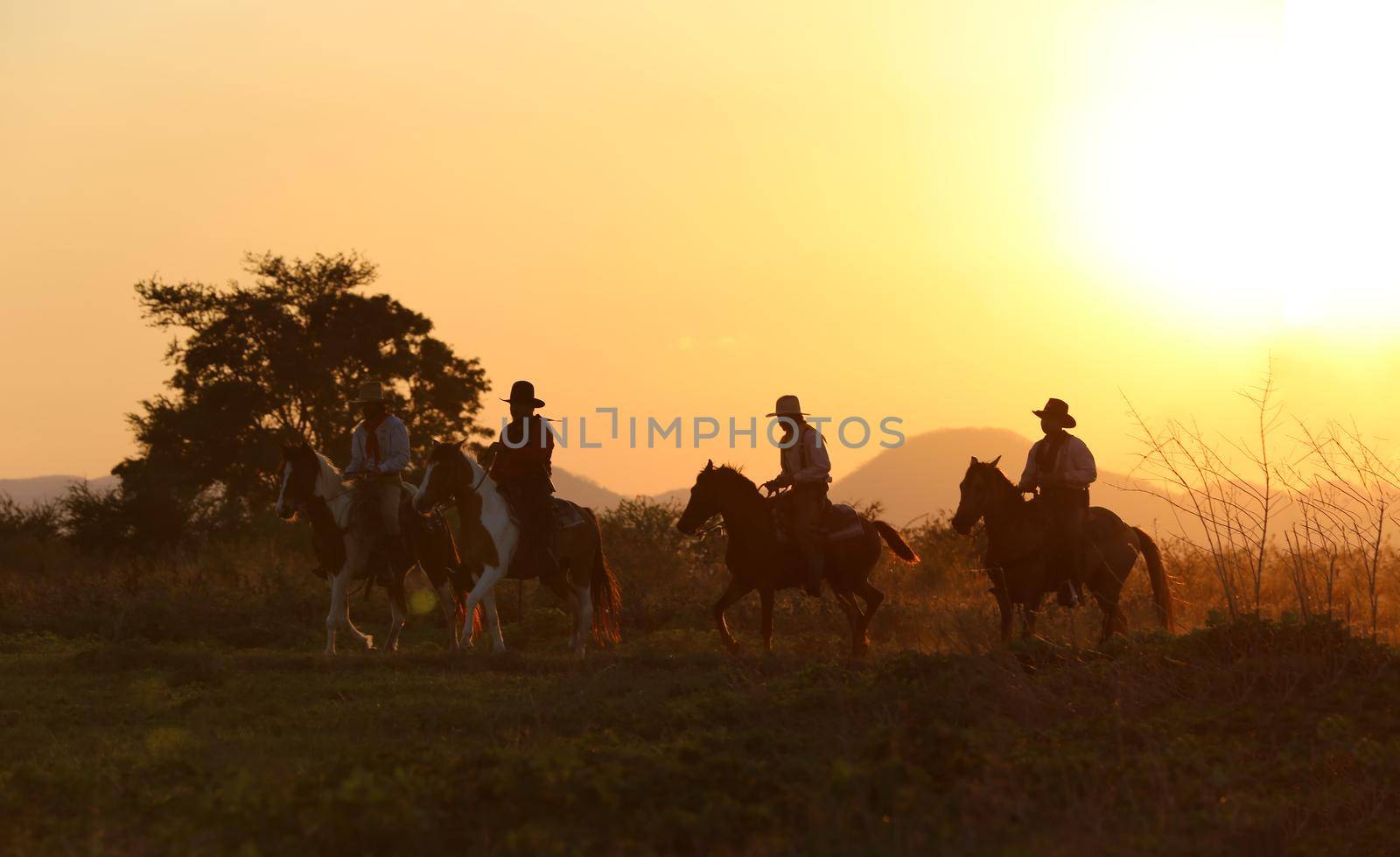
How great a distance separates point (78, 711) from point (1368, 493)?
35.7ft

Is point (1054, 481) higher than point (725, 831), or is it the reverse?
point (1054, 481)

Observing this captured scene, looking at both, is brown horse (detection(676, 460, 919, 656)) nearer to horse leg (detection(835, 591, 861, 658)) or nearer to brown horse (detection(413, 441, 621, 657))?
horse leg (detection(835, 591, 861, 658))

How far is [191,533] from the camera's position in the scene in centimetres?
3434

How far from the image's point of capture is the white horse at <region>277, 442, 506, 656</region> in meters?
15.3

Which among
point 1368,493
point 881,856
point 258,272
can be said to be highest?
point 258,272

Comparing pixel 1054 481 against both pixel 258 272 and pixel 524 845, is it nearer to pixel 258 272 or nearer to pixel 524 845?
pixel 524 845

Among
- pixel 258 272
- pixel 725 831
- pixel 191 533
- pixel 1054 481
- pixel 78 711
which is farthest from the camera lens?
pixel 258 272

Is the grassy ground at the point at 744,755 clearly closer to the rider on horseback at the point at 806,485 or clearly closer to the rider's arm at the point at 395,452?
the rider on horseback at the point at 806,485

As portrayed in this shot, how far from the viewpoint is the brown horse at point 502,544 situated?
14.9 meters

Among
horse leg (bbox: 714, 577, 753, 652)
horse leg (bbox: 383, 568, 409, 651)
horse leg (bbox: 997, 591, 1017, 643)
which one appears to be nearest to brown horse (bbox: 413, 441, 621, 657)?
horse leg (bbox: 383, 568, 409, 651)

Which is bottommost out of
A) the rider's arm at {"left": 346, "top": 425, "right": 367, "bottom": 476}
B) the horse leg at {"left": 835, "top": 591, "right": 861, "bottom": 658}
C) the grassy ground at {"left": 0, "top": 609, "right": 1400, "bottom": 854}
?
the grassy ground at {"left": 0, "top": 609, "right": 1400, "bottom": 854}

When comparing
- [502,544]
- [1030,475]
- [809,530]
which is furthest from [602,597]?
[1030,475]

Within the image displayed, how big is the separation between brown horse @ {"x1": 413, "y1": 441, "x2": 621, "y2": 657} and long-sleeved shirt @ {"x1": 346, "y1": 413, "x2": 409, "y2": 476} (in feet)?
2.62

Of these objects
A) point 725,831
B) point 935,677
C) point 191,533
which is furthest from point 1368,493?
point 191,533
